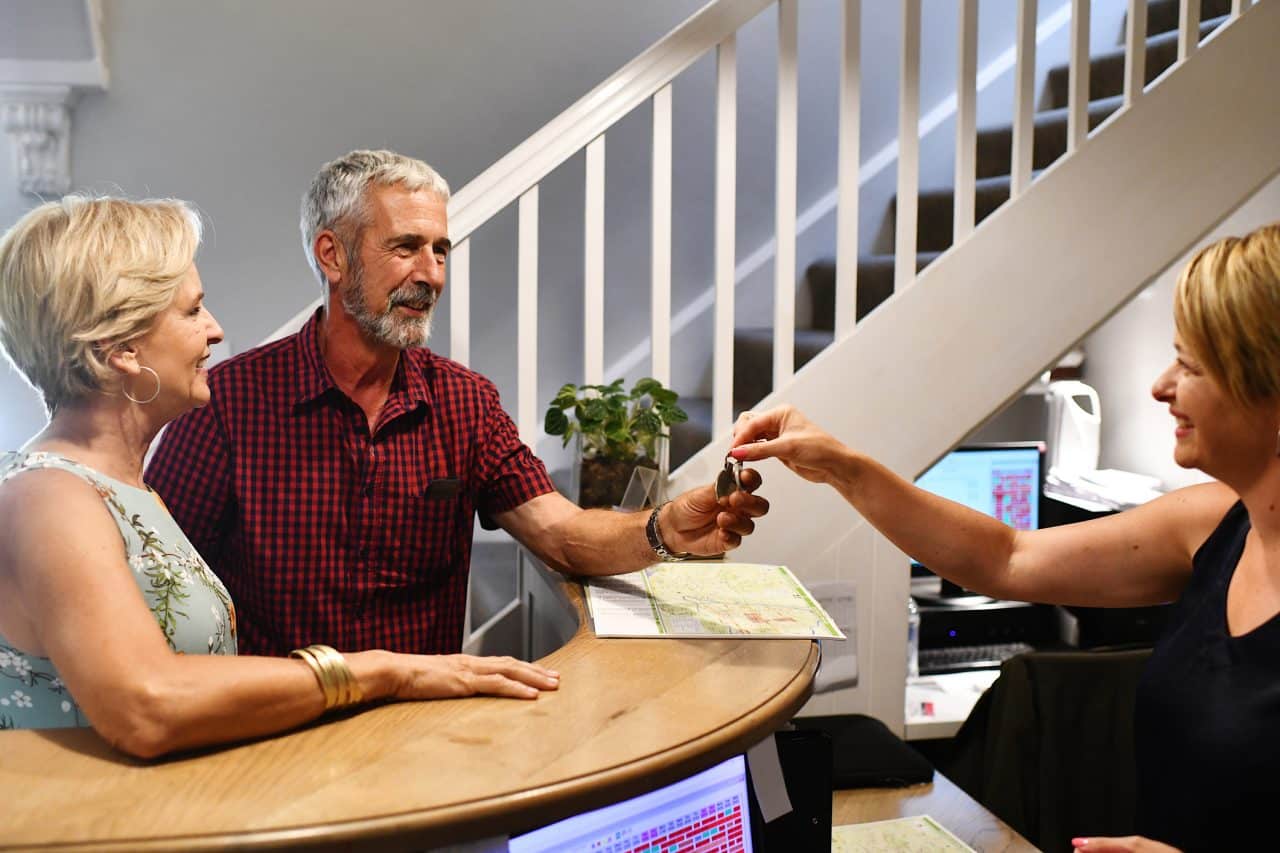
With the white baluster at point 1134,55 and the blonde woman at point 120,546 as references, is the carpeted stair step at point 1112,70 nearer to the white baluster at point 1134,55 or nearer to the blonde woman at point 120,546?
the white baluster at point 1134,55

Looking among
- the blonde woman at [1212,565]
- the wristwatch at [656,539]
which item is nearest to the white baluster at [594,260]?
the wristwatch at [656,539]

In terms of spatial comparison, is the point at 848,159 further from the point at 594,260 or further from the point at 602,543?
the point at 602,543

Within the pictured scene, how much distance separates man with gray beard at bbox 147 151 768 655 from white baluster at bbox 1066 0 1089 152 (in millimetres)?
1479

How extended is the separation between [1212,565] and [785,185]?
1262 millimetres

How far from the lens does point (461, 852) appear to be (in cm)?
112

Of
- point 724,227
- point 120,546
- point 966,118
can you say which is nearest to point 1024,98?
point 966,118

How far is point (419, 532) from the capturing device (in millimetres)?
1979

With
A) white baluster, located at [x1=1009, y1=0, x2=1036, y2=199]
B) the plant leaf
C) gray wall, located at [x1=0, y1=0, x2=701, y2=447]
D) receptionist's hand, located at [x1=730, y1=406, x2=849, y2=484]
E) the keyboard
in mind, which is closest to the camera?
receptionist's hand, located at [x1=730, y1=406, x2=849, y2=484]

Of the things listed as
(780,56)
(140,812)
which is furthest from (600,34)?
(140,812)

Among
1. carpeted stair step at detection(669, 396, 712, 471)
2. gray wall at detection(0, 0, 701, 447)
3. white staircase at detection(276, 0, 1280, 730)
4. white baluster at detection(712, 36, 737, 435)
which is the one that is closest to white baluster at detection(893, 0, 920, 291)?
white staircase at detection(276, 0, 1280, 730)

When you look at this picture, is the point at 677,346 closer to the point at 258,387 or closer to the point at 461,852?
the point at 258,387

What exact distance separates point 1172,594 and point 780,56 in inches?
53.7

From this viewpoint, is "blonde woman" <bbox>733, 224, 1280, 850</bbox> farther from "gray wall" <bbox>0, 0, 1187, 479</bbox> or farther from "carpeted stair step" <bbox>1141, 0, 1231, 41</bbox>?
"carpeted stair step" <bbox>1141, 0, 1231, 41</bbox>

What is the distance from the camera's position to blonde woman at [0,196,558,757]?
1.09m
